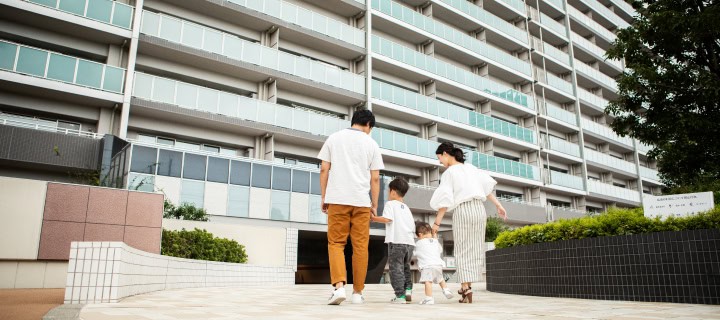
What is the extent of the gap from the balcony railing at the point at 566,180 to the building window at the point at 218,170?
24825mm

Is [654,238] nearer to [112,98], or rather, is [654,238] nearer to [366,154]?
[366,154]

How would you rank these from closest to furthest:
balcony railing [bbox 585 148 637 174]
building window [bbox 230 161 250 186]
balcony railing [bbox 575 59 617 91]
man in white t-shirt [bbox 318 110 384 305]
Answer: man in white t-shirt [bbox 318 110 384 305] < building window [bbox 230 161 250 186] < balcony railing [bbox 585 148 637 174] < balcony railing [bbox 575 59 617 91]

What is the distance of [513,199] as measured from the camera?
33594 millimetres

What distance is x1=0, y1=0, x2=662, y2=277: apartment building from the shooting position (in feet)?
58.2

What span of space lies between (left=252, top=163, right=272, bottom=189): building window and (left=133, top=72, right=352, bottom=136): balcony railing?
8.26 ft

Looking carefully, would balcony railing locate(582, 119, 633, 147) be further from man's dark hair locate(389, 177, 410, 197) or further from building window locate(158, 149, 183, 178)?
man's dark hair locate(389, 177, 410, 197)

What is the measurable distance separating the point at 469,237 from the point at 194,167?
1503 centimetres

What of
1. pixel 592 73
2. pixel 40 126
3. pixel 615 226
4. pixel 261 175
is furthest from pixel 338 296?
pixel 592 73

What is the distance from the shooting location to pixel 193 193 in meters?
18.5

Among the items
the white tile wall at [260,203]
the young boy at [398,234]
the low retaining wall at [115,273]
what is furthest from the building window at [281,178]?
the young boy at [398,234]

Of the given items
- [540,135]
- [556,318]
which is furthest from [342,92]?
[556,318]

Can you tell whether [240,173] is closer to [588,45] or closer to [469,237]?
[469,237]

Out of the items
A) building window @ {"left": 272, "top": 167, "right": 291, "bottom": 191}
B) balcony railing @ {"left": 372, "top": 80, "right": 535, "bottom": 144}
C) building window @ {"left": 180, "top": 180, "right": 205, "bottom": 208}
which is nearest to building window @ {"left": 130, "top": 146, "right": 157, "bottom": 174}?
building window @ {"left": 180, "top": 180, "right": 205, "bottom": 208}

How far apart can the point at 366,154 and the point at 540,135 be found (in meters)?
34.7
